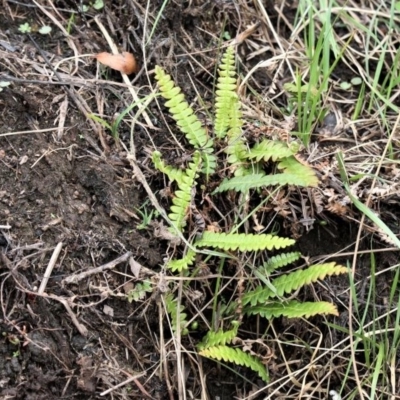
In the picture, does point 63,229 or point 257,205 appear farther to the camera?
point 257,205

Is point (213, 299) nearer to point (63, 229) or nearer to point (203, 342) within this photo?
point (203, 342)

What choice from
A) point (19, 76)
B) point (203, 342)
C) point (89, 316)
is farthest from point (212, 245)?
point (19, 76)

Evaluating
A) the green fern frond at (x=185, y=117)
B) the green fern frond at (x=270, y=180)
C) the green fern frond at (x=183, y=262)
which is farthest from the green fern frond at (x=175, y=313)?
the green fern frond at (x=185, y=117)

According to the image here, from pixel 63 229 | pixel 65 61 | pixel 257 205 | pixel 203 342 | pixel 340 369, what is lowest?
pixel 340 369

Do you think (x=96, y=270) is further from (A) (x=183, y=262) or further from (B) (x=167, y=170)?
(B) (x=167, y=170)

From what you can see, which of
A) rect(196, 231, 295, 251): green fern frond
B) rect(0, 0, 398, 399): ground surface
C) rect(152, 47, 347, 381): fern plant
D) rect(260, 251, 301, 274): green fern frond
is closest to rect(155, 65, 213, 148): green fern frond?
rect(152, 47, 347, 381): fern plant

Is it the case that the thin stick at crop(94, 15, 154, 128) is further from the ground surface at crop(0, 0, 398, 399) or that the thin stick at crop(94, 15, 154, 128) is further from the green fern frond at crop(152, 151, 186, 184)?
the green fern frond at crop(152, 151, 186, 184)

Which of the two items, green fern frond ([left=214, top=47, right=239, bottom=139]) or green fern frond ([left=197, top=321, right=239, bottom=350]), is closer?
green fern frond ([left=197, top=321, right=239, bottom=350])
